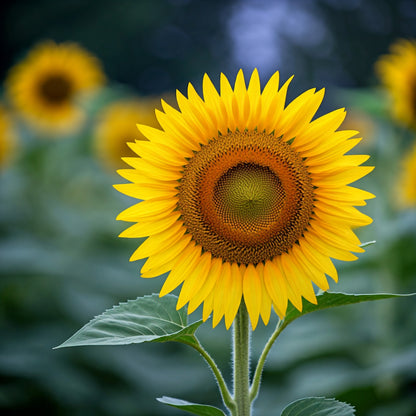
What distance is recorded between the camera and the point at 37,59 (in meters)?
4.14

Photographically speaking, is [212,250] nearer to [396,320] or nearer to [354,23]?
[396,320]

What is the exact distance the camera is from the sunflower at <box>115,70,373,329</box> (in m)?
1.03

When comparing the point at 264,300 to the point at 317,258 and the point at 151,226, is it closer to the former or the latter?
the point at 317,258

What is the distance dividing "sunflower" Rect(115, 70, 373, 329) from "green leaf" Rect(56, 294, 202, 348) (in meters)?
0.04

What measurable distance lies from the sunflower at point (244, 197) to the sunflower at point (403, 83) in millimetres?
1756

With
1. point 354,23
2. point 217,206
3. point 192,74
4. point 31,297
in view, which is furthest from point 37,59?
point 354,23

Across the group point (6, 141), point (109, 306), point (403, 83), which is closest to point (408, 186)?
point (403, 83)

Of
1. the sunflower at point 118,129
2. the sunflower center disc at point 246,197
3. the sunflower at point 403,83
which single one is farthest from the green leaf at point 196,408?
the sunflower at point 118,129

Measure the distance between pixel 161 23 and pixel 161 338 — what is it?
1175 cm

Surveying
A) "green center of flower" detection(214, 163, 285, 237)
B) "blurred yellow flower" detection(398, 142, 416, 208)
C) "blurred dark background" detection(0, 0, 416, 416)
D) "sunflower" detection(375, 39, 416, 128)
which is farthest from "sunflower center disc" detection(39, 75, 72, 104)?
"green center of flower" detection(214, 163, 285, 237)

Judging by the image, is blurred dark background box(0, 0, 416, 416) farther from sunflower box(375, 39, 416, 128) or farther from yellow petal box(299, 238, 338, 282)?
yellow petal box(299, 238, 338, 282)

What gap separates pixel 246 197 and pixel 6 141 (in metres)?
2.75

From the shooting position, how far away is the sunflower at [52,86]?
408 centimetres

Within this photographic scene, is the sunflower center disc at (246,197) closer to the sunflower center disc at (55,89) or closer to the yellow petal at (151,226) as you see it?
the yellow petal at (151,226)
